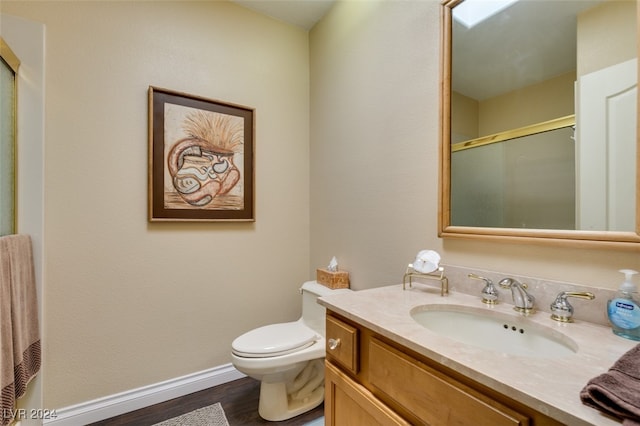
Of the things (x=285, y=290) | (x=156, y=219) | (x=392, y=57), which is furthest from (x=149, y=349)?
(x=392, y=57)

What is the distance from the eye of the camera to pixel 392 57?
1.52 meters

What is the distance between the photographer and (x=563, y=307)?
857 mm

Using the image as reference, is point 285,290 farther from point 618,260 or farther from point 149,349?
point 618,260

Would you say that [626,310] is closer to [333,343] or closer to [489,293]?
[489,293]

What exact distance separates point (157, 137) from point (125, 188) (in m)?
0.35

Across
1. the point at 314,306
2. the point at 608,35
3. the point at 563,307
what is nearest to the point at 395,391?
the point at 563,307

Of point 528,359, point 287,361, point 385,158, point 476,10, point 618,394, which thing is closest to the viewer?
point 618,394

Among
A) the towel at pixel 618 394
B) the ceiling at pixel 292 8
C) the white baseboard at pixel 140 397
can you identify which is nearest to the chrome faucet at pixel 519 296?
the towel at pixel 618 394

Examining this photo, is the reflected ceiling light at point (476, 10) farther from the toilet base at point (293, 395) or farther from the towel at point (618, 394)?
the toilet base at point (293, 395)

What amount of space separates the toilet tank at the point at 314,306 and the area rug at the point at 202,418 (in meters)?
0.68

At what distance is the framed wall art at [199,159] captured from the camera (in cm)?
171

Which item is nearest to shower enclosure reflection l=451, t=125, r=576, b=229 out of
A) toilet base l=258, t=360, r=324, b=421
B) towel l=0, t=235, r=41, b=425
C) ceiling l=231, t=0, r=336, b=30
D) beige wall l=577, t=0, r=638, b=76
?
beige wall l=577, t=0, r=638, b=76

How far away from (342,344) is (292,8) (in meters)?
2.20

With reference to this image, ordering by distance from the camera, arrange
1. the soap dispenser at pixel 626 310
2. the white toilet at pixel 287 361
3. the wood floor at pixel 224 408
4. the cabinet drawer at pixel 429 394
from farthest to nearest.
→ the wood floor at pixel 224 408 → the white toilet at pixel 287 361 → the soap dispenser at pixel 626 310 → the cabinet drawer at pixel 429 394
